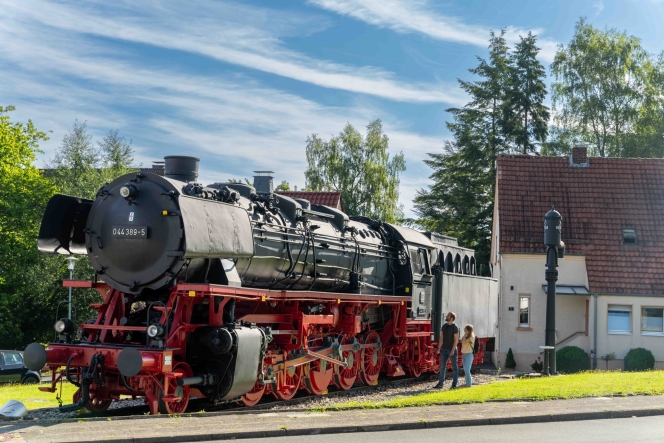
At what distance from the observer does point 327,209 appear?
51.6 feet

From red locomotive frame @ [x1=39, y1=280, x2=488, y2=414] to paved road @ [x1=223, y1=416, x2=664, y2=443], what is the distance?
91.1 inches

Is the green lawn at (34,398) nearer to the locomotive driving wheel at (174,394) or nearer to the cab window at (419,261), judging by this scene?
the locomotive driving wheel at (174,394)

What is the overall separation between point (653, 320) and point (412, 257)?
43.9 ft

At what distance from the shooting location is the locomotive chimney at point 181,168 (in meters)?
12.1

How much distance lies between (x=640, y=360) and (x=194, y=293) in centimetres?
2029

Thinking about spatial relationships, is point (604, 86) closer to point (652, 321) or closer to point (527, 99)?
point (527, 99)

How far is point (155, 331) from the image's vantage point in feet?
34.2

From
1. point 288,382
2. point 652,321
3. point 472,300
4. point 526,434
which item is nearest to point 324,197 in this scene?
point 472,300

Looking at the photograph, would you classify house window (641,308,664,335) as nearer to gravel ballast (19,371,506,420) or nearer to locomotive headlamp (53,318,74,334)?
gravel ballast (19,371,506,420)

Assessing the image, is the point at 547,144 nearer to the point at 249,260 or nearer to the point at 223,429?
the point at 249,260

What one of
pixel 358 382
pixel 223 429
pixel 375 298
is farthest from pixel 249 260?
pixel 358 382

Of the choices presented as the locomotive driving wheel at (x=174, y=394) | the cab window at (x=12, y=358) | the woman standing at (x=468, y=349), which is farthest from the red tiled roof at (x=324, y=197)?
the locomotive driving wheel at (x=174, y=394)

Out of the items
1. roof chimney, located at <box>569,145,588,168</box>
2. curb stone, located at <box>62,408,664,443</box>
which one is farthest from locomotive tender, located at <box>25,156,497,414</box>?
roof chimney, located at <box>569,145,588,168</box>

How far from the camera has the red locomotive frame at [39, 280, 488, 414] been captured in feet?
34.7
